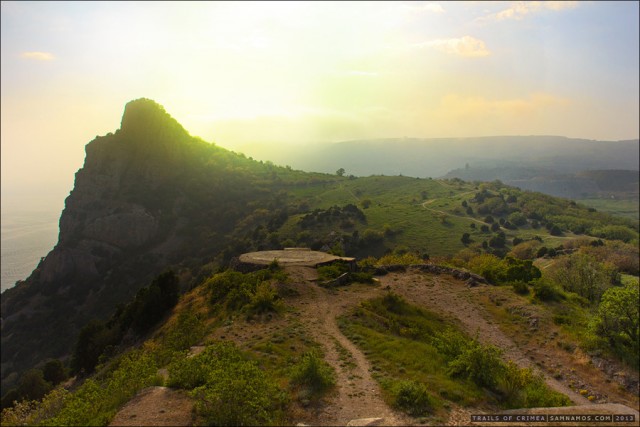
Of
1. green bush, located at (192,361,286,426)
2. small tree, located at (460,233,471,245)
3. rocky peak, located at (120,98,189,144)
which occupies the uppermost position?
rocky peak, located at (120,98,189,144)

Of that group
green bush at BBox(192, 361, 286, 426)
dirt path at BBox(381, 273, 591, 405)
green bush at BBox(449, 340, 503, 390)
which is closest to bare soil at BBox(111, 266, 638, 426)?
dirt path at BBox(381, 273, 591, 405)

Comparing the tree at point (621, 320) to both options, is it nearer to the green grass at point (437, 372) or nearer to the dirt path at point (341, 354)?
the green grass at point (437, 372)

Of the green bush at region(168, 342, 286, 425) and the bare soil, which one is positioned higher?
the green bush at region(168, 342, 286, 425)

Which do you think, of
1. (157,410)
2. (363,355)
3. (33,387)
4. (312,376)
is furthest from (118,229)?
(312,376)

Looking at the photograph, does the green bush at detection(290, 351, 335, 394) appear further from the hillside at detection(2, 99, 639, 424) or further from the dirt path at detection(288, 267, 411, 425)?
the dirt path at detection(288, 267, 411, 425)

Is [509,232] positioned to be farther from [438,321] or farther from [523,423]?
[523,423]

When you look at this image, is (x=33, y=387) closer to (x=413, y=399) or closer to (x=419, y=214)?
(x=413, y=399)
